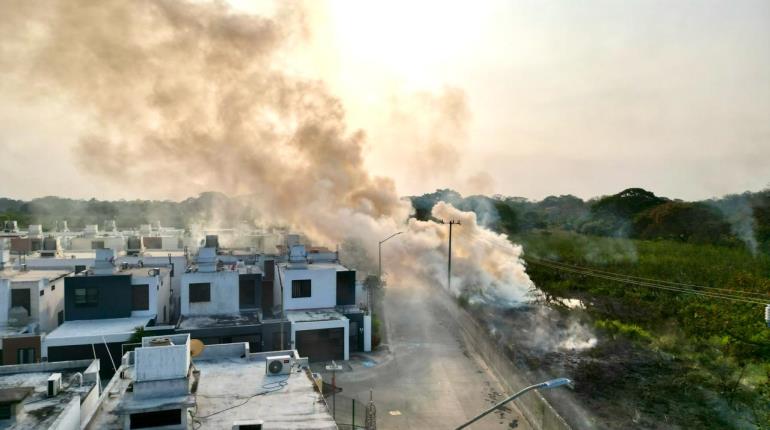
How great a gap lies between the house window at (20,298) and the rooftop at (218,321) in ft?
27.2

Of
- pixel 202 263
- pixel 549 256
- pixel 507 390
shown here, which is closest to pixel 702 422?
pixel 507 390

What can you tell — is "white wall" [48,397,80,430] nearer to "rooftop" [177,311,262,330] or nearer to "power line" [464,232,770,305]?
"rooftop" [177,311,262,330]

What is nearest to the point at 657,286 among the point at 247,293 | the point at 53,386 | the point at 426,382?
the point at 426,382

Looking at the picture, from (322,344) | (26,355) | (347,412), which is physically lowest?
(347,412)

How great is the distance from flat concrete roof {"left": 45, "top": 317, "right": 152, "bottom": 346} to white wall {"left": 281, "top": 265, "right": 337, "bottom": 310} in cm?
802

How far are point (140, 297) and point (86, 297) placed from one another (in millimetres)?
2730

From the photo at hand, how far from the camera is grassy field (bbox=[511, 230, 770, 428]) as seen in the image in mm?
25375

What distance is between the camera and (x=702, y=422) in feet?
78.4

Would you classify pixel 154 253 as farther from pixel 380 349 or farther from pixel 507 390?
pixel 507 390

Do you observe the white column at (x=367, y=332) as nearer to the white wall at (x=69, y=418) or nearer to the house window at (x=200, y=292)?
the house window at (x=200, y=292)

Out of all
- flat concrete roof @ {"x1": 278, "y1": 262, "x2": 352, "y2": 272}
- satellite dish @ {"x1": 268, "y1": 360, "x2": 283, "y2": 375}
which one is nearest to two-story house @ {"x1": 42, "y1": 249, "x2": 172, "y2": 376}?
flat concrete roof @ {"x1": 278, "y1": 262, "x2": 352, "y2": 272}

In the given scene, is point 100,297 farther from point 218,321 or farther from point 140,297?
point 218,321

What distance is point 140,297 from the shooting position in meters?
31.2

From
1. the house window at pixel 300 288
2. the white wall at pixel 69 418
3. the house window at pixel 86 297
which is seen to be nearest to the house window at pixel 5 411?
the white wall at pixel 69 418
